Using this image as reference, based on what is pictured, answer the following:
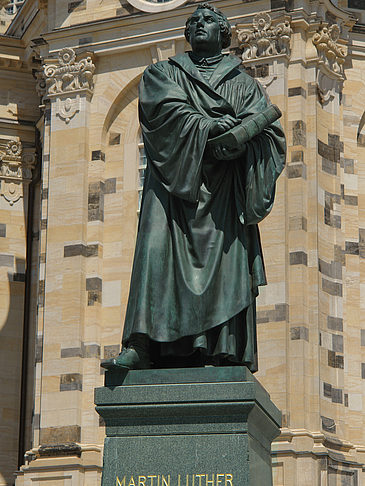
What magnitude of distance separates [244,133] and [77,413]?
55.7 feet

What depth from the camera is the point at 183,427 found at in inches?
344

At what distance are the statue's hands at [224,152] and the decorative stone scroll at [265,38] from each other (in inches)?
653

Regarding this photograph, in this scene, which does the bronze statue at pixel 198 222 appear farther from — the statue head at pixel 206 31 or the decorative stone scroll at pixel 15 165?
the decorative stone scroll at pixel 15 165

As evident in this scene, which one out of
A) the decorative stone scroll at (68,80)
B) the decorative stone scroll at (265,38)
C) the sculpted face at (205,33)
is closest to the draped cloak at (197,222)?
the sculpted face at (205,33)

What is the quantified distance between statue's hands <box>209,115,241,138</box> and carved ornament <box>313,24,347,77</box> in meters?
17.0

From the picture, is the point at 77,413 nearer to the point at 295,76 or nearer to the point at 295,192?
the point at 295,192

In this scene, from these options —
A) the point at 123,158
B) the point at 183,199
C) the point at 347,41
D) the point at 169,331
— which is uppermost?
the point at 347,41

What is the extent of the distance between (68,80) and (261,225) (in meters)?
5.51

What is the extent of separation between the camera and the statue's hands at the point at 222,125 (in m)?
9.37

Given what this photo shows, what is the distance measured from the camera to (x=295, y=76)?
25.7 metres

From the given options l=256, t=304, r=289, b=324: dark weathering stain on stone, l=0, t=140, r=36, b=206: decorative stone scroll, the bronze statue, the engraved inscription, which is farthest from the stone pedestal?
l=0, t=140, r=36, b=206: decorative stone scroll

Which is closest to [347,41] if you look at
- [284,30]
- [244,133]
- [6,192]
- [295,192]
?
[284,30]

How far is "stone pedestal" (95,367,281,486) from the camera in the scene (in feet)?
28.3

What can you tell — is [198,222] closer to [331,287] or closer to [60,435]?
→ [331,287]
